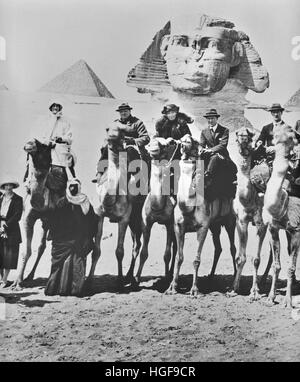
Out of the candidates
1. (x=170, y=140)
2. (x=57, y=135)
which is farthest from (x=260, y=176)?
(x=57, y=135)

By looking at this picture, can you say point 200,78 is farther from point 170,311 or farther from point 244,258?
point 170,311

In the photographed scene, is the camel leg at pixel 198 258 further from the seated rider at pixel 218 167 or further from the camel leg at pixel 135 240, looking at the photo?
the camel leg at pixel 135 240

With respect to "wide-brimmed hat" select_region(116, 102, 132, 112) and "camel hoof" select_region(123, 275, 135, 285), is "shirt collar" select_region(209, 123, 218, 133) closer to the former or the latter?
"wide-brimmed hat" select_region(116, 102, 132, 112)

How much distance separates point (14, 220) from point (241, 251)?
7.87 feet

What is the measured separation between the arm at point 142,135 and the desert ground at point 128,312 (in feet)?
0.42

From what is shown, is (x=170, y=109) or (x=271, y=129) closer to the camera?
(x=271, y=129)

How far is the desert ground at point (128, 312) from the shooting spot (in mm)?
6934

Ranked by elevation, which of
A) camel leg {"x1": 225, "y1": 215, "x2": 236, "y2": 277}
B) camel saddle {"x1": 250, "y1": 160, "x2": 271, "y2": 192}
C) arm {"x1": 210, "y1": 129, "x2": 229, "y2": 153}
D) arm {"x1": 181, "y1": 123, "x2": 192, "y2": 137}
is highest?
arm {"x1": 181, "y1": 123, "x2": 192, "y2": 137}

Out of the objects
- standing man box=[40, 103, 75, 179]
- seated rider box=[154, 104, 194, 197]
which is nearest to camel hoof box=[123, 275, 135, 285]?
seated rider box=[154, 104, 194, 197]

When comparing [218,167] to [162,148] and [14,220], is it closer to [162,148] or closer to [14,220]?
[162,148]

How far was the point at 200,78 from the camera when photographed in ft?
24.2

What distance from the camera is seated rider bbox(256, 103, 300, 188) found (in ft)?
23.2

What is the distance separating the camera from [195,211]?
7191 millimetres
